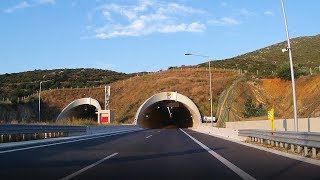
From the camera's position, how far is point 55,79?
508 feet

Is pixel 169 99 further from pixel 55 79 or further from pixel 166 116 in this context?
pixel 55 79

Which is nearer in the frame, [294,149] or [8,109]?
[294,149]

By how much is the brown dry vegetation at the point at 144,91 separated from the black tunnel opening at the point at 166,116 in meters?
3.30

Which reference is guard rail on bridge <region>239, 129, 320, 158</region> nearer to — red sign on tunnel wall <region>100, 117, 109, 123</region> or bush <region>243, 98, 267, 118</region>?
bush <region>243, 98, 267, 118</region>

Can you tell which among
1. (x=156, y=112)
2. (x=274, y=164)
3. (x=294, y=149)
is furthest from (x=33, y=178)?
(x=156, y=112)

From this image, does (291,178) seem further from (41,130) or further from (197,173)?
(41,130)

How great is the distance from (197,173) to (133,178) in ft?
6.36

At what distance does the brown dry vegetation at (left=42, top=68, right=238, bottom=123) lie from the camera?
93.1 metres

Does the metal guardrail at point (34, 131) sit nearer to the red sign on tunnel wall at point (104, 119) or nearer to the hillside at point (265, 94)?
the hillside at point (265, 94)

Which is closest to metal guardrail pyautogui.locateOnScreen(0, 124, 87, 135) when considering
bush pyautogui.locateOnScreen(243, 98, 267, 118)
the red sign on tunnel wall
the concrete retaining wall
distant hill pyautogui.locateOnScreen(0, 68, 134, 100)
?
the concrete retaining wall

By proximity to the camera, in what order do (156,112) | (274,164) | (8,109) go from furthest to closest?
1. (156,112)
2. (8,109)
3. (274,164)

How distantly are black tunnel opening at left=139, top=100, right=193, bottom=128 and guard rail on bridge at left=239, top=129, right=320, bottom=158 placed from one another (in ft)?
205

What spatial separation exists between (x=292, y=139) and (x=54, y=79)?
5506 inches

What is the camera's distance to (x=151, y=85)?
340ft
